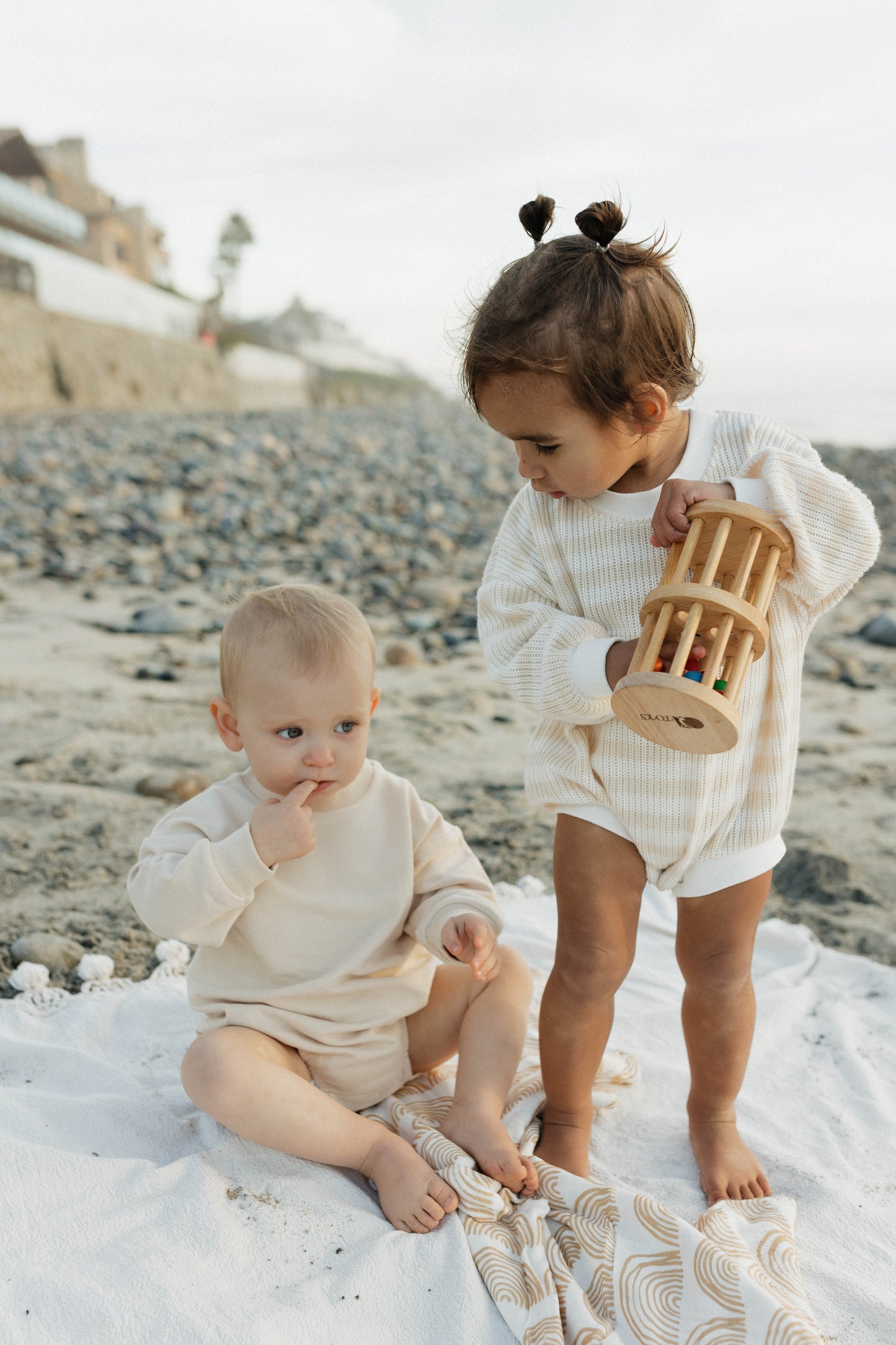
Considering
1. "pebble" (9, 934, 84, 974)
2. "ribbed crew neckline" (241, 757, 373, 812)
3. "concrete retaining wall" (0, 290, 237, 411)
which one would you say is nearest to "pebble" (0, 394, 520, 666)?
"pebble" (9, 934, 84, 974)

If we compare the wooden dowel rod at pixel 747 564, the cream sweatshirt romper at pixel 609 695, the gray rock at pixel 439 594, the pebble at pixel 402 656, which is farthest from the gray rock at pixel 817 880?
the gray rock at pixel 439 594

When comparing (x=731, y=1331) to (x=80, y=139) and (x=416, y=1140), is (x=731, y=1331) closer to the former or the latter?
(x=416, y=1140)

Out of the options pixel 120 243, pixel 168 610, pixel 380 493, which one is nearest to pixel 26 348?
pixel 380 493

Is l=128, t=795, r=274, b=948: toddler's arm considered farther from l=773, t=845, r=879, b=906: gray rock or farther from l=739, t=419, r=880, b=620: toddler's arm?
l=773, t=845, r=879, b=906: gray rock

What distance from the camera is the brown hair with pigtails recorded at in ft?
6.08

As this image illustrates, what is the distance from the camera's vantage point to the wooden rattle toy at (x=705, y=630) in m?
1.61

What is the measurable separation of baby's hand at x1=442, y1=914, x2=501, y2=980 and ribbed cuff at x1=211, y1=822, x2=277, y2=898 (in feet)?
1.31

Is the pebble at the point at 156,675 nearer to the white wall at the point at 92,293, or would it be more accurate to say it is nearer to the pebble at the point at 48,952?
the pebble at the point at 48,952

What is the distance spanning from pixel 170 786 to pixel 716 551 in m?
2.60

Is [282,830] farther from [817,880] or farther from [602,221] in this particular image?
[817,880]

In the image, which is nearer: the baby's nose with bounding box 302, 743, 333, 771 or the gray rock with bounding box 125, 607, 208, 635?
the baby's nose with bounding box 302, 743, 333, 771

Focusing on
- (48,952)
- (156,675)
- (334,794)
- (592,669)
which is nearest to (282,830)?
(334,794)

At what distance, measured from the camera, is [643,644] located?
1730 millimetres

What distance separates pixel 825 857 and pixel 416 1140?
6.48 feet
